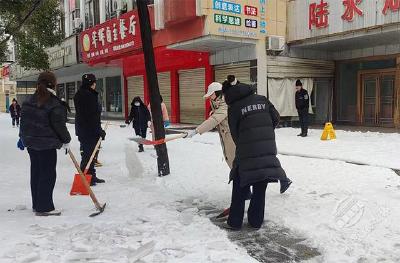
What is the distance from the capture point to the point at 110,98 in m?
26.1

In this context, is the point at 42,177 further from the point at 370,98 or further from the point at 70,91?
the point at 70,91

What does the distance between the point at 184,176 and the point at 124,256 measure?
11.7ft

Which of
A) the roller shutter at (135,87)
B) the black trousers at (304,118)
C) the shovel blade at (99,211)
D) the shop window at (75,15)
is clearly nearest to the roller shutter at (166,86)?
the roller shutter at (135,87)

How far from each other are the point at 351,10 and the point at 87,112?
9.76m

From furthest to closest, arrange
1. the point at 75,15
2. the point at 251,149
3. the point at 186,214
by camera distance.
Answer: the point at 75,15 → the point at 186,214 → the point at 251,149

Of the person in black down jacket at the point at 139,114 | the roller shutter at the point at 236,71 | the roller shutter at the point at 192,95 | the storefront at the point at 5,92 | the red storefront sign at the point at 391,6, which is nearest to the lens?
the person in black down jacket at the point at 139,114

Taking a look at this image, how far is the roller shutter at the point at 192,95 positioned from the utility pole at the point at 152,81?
408 inches

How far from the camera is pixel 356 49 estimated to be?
611 inches

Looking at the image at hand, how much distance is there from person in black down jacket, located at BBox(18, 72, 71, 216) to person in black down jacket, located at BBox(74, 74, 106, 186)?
65.6 inches

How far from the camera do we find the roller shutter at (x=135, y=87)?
21.2 m

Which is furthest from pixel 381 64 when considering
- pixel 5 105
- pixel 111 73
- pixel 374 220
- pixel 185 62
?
pixel 5 105

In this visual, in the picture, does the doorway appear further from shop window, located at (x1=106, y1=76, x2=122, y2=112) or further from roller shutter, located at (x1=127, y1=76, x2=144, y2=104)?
shop window, located at (x1=106, y1=76, x2=122, y2=112)

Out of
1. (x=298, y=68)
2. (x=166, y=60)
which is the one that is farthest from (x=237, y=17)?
(x=166, y=60)

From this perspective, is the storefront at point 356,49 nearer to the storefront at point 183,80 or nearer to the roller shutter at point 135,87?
the storefront at point 183,80
